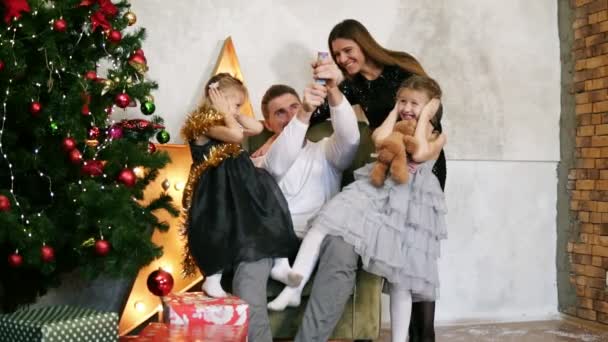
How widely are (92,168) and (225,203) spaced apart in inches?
18.6

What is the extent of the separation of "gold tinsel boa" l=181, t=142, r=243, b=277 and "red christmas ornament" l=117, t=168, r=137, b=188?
0.74ft

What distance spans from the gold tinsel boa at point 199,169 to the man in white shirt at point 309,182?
188 millimetres

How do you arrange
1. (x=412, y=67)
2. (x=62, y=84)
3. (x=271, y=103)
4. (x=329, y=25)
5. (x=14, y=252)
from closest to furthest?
(x=14, y=252)
(x=62, y=84)
(x=271, y=103)
(x=412, y=67)
(x=329, y=25)

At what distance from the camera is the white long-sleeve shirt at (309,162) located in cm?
274

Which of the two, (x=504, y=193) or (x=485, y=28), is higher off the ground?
(x=485, y=28)

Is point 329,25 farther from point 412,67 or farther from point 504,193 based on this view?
point 504,193

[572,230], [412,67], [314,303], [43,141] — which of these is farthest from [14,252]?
[572,230]

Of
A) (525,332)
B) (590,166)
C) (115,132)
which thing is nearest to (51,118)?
(115,132)

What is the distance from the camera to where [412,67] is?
3.21 m

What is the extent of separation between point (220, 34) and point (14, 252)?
163 centimetres

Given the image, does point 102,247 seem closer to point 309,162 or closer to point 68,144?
point 68,144

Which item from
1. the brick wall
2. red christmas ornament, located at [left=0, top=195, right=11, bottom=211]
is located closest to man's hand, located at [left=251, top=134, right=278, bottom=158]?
red christmas ornament, located at [left=0, top=195, right=11, bottom=211]

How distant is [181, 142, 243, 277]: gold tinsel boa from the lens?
2.65m

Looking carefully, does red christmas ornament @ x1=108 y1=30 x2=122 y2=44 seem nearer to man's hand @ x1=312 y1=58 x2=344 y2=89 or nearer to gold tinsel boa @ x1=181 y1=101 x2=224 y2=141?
gold tinsel boa @ x1=181 y1=101 x2=224 y2=141
